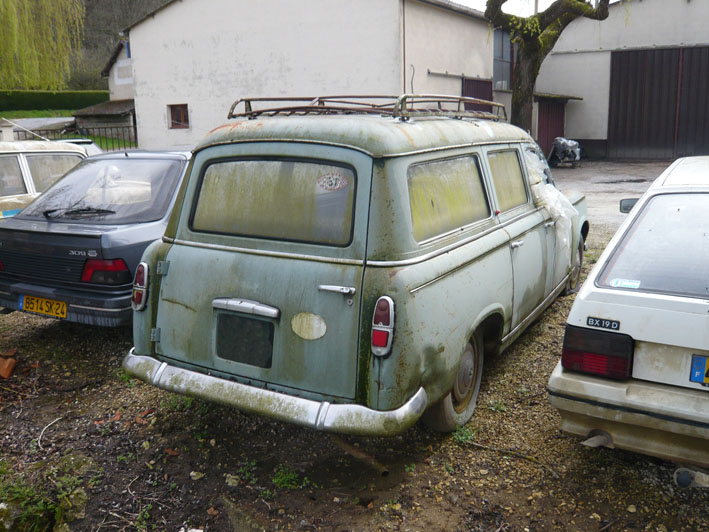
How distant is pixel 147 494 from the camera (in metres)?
3.34

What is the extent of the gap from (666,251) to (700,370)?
0.68 m

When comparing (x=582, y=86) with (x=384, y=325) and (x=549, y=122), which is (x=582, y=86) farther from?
(x=384, y=325)

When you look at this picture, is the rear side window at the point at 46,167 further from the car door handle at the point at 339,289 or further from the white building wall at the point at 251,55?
the white building wall at the point at 251,55

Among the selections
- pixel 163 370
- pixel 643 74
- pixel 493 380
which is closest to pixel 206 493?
pixel 163 370

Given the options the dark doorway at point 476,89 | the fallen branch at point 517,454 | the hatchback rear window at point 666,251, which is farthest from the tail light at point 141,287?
the dark doorway at point 476,89

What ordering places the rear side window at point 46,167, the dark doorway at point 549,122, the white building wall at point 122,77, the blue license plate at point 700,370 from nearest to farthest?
the blue license plate at point 700,370, the rear side window at point 46,167, the dark doorway at point 549,122, the white building wall at point 122,77

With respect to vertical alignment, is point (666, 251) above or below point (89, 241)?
above

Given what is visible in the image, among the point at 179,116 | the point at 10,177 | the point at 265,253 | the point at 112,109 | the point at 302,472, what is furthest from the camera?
the point at 112,109

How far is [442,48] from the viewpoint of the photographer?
1802cm

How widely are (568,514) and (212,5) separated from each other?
65.3 feet

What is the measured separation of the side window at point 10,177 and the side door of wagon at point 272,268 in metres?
4.58

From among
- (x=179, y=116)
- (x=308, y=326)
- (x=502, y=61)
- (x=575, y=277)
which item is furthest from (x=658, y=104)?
(x=308, y=326)

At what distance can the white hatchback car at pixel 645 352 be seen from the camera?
2.79 metres

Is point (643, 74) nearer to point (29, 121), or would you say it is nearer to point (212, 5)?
point (212, 5)
